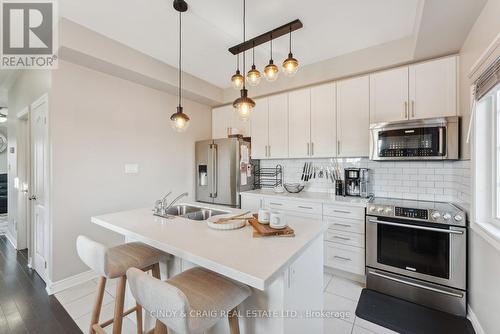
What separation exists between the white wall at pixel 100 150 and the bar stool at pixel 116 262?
4.10ft

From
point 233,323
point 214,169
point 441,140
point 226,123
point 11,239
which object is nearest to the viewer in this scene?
point 233,323

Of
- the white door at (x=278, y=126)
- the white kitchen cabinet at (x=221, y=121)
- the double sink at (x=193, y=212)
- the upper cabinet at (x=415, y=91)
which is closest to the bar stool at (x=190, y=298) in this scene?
the double sink at (x=193, y=212)

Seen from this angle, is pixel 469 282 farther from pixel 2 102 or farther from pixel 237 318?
Result: pixel 2 102

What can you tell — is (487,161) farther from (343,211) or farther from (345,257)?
(345,257)

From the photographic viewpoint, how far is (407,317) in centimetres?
195

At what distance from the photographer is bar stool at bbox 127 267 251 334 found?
0.92 meters

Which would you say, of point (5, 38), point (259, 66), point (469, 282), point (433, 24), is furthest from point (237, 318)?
point (5, 38)

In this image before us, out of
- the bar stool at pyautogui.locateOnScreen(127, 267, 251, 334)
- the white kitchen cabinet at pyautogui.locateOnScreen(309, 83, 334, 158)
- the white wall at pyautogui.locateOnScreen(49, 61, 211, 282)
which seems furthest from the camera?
the white kitchen cabinet at pyautogui.locateOnScreen(309, 83, 334, 158)

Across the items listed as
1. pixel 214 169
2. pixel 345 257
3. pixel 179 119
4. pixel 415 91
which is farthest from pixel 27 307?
pixel 415 91

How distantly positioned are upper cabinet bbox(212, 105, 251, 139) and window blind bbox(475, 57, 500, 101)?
2718 mm

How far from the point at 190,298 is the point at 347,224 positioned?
1.99 metres

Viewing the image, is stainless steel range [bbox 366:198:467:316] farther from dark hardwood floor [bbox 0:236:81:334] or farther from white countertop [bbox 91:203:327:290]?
dark hardwood floor [bbox 0:236:81:334]

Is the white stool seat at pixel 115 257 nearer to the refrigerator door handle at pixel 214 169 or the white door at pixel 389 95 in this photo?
the refrigerator door handle at pixel 214 169

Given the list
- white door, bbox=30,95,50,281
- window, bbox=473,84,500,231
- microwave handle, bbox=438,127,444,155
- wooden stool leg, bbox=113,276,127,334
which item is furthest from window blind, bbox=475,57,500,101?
white door, bbox=30,95,50,281
